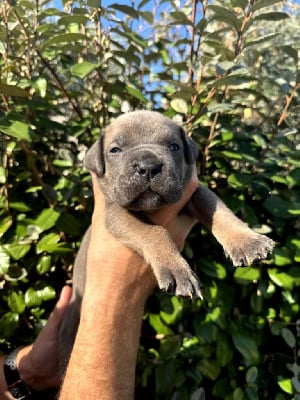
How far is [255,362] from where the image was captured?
8.68 feet

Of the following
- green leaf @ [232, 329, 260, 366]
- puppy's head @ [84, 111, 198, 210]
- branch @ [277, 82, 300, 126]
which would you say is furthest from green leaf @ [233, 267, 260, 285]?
branch @ [277, 82, 300, 126]

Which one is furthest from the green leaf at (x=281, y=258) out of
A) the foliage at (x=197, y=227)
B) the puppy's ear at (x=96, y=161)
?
the puppy's ear at (x=96, y=161)

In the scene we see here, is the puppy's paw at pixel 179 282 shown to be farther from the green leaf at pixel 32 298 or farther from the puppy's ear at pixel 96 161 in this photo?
the green leaf at pixel 32 298

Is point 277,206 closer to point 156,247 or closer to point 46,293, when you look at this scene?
point 156,247

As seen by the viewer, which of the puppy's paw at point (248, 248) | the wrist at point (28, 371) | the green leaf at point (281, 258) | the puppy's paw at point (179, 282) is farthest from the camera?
Answer: the wrist at point (28, 371)

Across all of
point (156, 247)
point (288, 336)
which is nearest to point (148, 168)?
point (156, 247)

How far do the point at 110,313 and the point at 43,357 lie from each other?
34.2 inches

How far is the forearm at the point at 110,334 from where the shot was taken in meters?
2.22

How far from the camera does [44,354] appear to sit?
9.48ft

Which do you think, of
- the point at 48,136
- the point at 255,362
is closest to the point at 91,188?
the point at 48,136

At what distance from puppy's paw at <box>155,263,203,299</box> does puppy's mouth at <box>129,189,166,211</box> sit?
399 millimetres

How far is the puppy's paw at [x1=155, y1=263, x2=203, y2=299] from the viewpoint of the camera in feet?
6.36

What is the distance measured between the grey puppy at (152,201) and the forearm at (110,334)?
0.70 ft

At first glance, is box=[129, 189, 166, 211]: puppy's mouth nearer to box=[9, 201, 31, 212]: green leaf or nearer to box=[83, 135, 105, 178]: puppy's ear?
box=[83, 135, 105, 178]: puppy's ear
